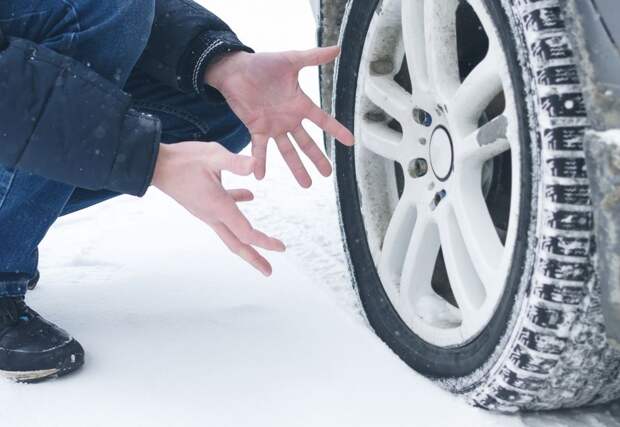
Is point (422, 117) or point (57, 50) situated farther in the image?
point (422, 117)

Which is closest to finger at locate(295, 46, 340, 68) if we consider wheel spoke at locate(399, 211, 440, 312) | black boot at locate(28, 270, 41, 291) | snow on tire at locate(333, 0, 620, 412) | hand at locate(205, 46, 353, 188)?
hand at locate(205, 46, 353, 188)

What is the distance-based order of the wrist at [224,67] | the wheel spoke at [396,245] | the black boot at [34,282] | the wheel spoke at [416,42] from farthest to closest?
the black boot at [34,282] < the wrist at [224,67] < the wheel spoke at [396,245] < the wheel spoke at [416,42]

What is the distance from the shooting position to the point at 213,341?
173 cm

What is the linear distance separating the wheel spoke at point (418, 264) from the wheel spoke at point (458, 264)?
0.08 m

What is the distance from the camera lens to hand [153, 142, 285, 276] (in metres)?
1.23

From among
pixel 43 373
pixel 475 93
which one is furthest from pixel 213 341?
pixel 475 93

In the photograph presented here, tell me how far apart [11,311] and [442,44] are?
3.43 ft

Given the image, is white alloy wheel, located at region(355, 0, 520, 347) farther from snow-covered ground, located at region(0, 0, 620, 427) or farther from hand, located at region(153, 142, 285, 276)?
hand, located at region(153, 142, 285, 276)

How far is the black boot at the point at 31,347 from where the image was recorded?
61.3 inches

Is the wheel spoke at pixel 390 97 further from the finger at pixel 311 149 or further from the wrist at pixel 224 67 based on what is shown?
the wrist at pixel 224 67

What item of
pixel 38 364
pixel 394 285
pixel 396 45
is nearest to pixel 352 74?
pixel 396 45

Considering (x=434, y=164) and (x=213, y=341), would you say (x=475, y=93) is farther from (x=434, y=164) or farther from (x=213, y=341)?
(x=213, y=341)

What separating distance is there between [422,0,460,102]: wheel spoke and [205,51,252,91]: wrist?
45 centimetres

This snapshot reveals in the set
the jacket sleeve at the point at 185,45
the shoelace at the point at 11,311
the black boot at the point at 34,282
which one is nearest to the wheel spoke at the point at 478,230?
the jacket sleeve at the point at 185,45
